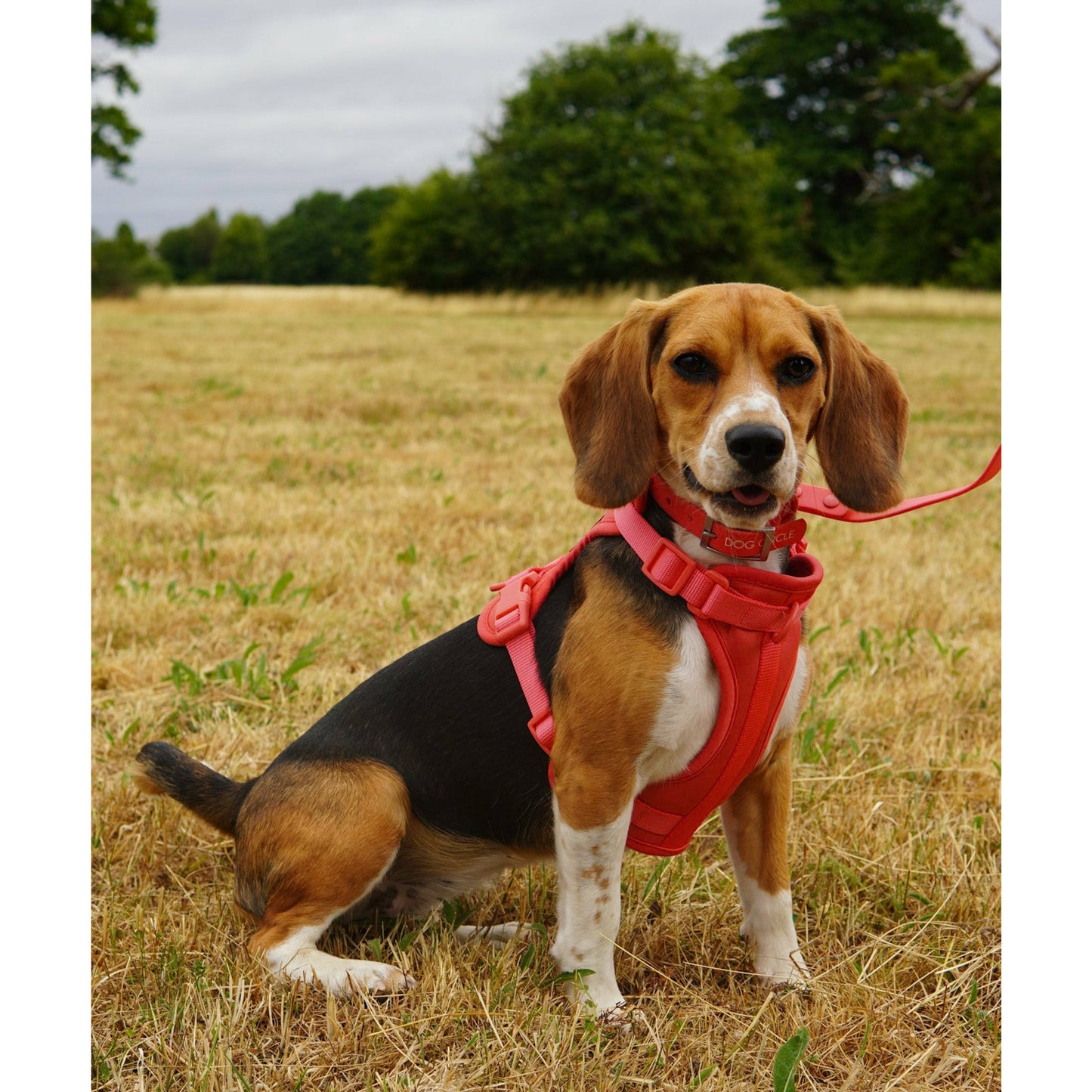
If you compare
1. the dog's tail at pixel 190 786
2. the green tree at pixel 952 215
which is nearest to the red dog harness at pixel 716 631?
the dog's tail at pixel 190 786

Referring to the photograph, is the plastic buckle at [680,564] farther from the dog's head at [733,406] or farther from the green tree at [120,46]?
the green tree at [120,46]

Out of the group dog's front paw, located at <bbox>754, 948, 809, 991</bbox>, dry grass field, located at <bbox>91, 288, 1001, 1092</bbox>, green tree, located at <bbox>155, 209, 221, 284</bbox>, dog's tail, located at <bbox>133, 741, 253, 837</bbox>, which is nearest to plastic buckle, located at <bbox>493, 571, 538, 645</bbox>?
dry grass field, located at <bbox>91, 288, 1001, 1092</bbox>

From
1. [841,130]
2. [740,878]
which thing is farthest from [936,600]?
[841,130]

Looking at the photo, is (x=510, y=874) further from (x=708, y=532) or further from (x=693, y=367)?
(x=693, y=367)

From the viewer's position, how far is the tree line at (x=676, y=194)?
38.5m

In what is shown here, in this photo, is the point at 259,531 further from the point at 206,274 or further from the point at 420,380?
the point at 206,274

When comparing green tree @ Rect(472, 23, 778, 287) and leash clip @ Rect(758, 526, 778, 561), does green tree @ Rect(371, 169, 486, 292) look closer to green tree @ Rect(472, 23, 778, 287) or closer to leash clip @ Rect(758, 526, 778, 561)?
green tree @ Rect(472, 23, 778, 287)

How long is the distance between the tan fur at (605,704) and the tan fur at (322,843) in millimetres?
464

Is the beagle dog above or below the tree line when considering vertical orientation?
below

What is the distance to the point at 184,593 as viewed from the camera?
202 inches

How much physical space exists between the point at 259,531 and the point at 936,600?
3.81m

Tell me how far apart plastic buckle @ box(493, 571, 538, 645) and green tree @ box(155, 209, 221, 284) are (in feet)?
334

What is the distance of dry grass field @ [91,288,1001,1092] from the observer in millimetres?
2285

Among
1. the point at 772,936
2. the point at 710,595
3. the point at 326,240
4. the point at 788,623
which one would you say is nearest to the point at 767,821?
the point at 772,936
